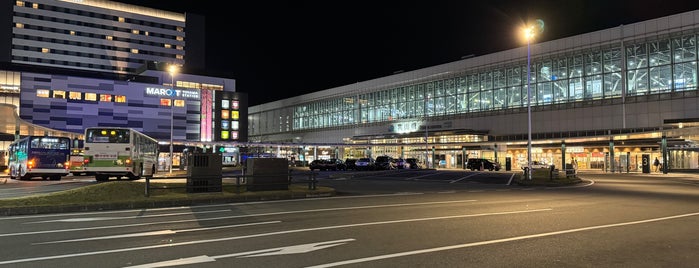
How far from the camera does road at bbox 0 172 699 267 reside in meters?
7.63

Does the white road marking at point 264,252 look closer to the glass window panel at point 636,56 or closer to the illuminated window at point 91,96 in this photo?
the glass window panel at point 636,56

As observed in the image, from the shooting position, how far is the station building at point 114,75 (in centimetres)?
8756

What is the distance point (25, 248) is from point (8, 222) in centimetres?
517

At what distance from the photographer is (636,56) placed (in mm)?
63062

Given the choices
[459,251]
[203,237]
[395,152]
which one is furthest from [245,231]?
[395,152]

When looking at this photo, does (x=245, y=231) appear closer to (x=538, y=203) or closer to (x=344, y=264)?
(x=344, y=264)

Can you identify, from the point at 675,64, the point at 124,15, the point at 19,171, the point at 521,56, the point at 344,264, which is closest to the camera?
the point at 344,264

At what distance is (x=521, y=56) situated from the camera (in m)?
75.2

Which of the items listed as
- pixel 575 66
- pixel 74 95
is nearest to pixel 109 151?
pixel 575 66

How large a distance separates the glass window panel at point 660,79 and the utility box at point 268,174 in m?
57.7

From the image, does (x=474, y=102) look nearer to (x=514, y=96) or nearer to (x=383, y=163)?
(x=514, y=96)

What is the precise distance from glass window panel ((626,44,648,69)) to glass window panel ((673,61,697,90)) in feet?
12.6

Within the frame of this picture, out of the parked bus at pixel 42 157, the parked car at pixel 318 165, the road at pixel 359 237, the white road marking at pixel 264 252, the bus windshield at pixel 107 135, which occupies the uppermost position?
the bus windshield at pixel 107 135

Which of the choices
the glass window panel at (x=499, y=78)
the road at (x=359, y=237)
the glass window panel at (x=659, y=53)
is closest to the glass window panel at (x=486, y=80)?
the glass window panel at (x=499, y=78)
